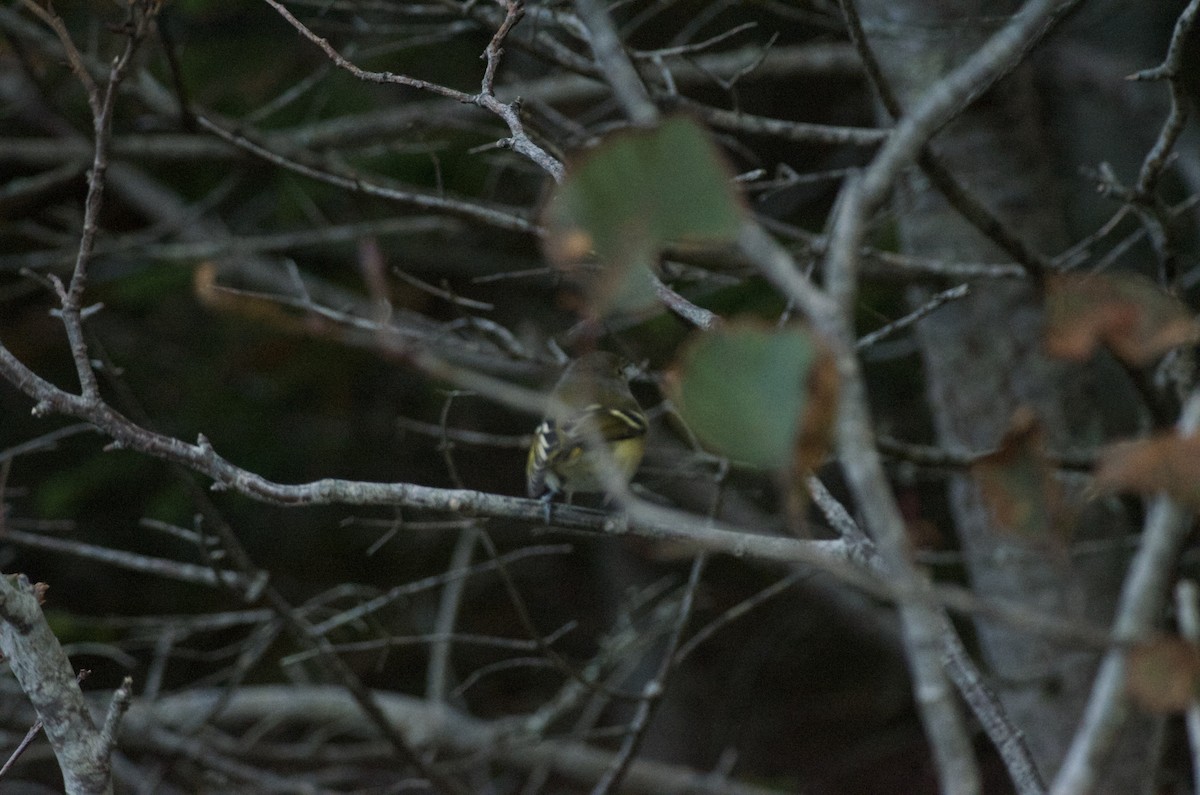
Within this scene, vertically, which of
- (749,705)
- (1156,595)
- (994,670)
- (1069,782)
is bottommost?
(749,705)

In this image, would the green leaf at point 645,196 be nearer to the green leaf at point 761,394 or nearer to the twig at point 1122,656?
the green leaf at point 761,394

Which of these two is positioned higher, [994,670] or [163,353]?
[163,353]

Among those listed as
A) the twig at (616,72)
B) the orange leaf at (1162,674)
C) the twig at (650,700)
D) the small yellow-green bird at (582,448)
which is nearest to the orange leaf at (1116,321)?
the orange leaf at (1162,674)

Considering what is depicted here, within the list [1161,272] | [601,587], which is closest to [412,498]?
[1161,272]

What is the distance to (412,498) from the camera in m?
2.00

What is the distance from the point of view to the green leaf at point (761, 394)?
2.82ft

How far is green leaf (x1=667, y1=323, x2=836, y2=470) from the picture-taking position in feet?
2.82

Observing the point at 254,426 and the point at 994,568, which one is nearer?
the point at 994,568

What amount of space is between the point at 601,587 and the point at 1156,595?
275 inches

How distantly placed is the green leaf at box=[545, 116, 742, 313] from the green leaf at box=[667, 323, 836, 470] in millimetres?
77

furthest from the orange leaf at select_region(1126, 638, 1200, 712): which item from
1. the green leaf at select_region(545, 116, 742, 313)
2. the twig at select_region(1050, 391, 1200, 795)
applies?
the green leaf at select_region(545, 116, 742, 313)

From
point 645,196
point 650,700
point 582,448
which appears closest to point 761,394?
point 645,196

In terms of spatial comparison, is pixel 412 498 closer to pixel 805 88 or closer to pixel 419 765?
Result: pixel 419 765

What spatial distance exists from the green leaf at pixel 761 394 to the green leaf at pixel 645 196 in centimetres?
8
